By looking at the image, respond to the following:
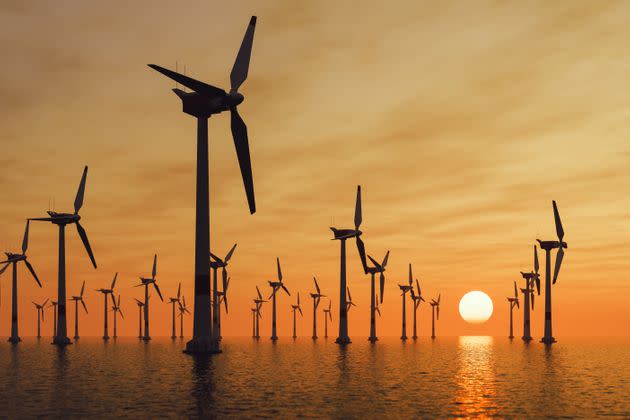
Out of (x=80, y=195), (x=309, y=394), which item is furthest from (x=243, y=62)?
(x=80, y=195)

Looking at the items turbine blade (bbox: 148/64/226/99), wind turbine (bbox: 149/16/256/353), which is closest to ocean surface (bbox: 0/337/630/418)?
wind turbine (bbox: 149/16/256/353)

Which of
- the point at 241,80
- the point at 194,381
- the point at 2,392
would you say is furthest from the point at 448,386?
the point at 241,80

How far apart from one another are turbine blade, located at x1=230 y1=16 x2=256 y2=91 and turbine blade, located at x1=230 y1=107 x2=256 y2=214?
4.02 metres

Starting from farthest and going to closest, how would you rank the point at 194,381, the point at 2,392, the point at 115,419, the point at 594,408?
1. the point at 194,381
2. the point at 2,392
3. the point at 594,408
4. the point at 115,419

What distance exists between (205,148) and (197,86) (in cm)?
816

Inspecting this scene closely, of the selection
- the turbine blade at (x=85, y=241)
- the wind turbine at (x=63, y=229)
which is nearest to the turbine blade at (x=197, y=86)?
the turbine blade at (x=85, y=241)

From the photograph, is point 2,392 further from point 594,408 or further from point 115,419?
point 594,408

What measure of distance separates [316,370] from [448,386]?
28.6 metres

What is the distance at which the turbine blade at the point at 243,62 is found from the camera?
4003 inches

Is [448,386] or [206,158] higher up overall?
[206,158]

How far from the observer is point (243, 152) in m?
97.2

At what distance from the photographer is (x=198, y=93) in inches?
4006

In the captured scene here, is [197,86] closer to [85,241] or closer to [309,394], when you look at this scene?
[309,394]

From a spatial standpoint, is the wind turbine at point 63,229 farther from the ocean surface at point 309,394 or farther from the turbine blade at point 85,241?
the ocean surface at point 309,394
